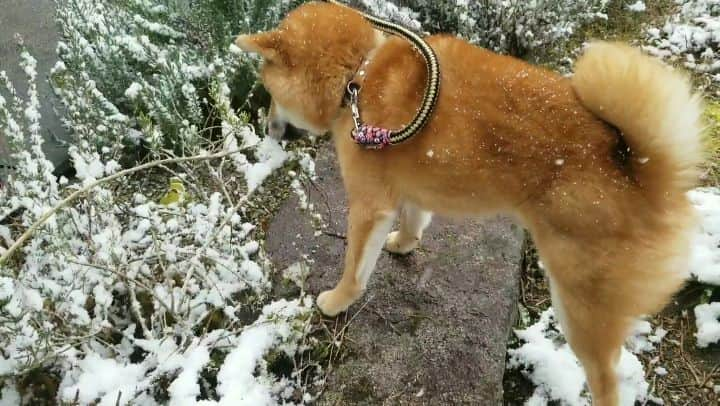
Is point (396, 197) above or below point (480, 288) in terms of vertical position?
above

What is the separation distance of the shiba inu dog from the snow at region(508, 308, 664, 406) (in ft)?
0.69

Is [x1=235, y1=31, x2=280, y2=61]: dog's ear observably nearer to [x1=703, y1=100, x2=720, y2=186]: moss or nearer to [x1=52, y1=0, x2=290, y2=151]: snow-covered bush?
[x1=52, y1=0, x2=290, y2=151]: snow-covered bush

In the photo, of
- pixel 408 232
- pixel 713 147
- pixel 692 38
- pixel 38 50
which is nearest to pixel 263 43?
pixel 408 232

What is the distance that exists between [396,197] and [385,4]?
189 cm

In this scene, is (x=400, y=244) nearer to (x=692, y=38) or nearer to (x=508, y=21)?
(x=508, y=21)

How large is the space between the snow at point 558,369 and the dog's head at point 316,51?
1.24 metres

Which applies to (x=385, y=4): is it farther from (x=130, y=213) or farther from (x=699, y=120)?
(x=699, y=120)

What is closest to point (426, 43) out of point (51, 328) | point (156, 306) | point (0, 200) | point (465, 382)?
point (465, 382)

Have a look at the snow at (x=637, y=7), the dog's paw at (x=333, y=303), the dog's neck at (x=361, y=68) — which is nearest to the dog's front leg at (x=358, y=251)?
the dog's paw at (x=333, y=303)

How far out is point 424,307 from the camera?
7.67 ft

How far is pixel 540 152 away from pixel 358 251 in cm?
76

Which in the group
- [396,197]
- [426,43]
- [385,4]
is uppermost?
[385,4]

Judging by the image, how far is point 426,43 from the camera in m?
1.96

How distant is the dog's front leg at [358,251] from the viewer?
6.77 feet
